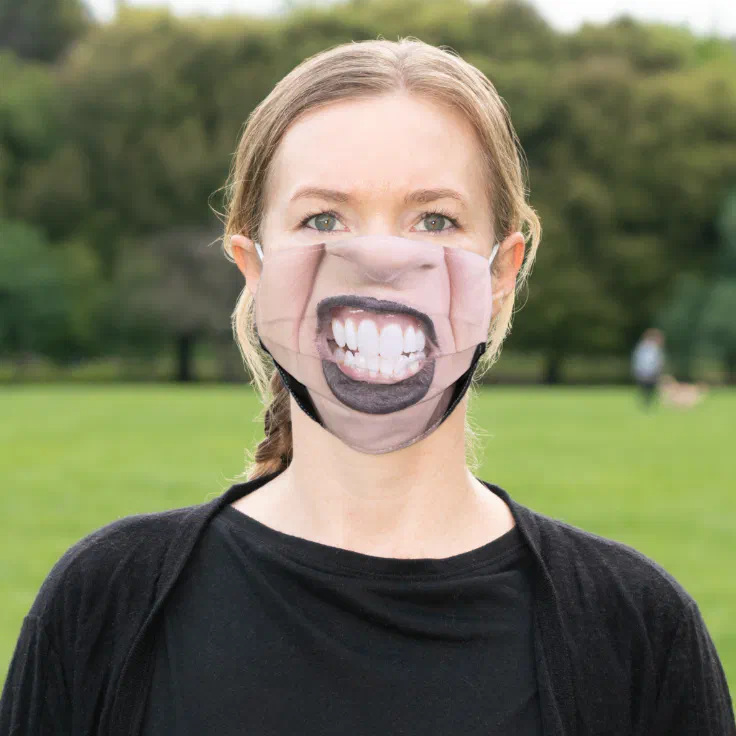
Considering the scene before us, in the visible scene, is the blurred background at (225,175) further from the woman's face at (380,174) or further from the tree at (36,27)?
the woman's face at (380,174)

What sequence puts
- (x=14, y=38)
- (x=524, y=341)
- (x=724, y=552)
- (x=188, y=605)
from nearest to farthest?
1. (x=188, y=605)
2. (x=724, y=552)
3. (x=524, y=341)
4. (x=14, y=38)

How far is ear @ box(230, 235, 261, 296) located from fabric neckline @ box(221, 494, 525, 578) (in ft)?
1.45

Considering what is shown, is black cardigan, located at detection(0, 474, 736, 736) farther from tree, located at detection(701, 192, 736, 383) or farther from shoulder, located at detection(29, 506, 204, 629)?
tree, located at detection(701, 192, 736, 383)

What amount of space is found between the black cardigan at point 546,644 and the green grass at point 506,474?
92 centimetres

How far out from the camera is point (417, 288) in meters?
2.16

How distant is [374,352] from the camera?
212 centimetres

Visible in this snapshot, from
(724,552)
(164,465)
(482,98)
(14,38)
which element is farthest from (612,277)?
(482,98)

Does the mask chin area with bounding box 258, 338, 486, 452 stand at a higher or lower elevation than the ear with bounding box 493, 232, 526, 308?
lower

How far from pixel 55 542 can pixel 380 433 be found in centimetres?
823

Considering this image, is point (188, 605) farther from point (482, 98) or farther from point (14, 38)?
point (14, 38)

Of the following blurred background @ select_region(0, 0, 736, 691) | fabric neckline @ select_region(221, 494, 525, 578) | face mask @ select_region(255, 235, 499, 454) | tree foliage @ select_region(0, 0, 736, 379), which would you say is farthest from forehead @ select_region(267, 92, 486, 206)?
tree foliage @ select_region(0, 0, 736, 379)

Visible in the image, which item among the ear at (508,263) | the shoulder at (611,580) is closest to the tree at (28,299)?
the ear at (508,263)

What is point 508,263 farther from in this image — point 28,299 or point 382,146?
point 28,299

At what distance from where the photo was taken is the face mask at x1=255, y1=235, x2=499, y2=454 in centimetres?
212
